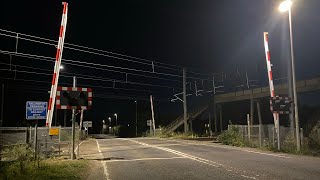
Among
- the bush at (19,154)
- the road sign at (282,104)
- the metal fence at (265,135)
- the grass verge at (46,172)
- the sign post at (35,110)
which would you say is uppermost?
the road sign at (282,104)

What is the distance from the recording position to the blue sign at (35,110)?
1444cm

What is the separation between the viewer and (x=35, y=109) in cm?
1462

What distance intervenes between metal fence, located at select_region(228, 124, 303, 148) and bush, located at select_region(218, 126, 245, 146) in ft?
0.83

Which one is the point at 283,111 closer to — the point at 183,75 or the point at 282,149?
the point at 282,149

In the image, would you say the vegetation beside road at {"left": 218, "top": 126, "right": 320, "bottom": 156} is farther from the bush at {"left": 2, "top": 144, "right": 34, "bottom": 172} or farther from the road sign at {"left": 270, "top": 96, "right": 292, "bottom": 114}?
the bush at {"left": 2, "top": 144, "right": 34, "bottom": 172}

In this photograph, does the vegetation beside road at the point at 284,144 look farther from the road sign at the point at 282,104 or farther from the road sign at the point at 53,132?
the road sign at the point at 53,132

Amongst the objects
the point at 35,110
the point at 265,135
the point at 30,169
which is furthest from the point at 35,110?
the point at 265,135

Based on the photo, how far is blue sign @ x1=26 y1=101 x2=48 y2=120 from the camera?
47.4 feet

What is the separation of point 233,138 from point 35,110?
16.2 m

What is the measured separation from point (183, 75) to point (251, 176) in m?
39.9

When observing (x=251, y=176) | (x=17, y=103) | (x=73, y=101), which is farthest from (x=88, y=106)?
(x=17, y=103)

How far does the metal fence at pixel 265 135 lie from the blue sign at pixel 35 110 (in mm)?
13537

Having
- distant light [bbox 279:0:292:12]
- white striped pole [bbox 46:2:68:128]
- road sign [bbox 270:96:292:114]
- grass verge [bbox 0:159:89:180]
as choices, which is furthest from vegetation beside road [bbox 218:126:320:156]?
white striped pole [bbox 46:2:68:128]

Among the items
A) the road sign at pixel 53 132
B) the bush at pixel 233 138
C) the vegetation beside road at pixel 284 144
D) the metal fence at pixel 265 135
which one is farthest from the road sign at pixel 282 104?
the road sign at pixel 53 132
